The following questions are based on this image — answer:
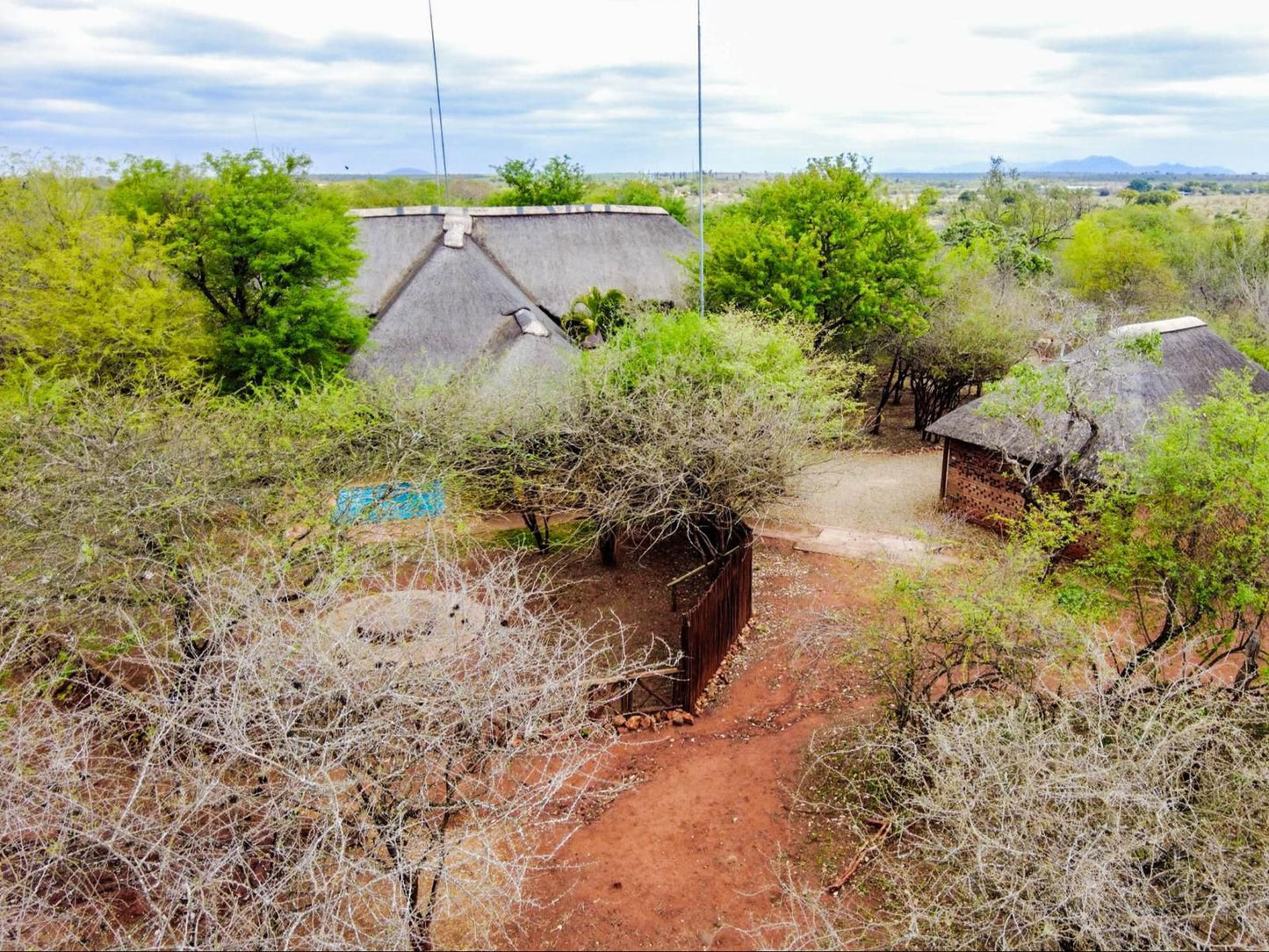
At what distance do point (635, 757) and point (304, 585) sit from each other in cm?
445

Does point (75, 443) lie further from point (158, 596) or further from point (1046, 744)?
point (1046, 744)

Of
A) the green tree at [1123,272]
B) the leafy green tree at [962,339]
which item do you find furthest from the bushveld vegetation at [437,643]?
the green tree at [1123,272]

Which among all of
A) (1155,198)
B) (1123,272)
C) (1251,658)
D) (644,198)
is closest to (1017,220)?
(1123,272)

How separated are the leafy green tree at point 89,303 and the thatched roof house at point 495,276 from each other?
3.90 metres

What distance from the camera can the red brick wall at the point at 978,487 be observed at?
577 inches

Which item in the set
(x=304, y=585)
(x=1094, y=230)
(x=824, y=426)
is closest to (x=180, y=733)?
(x=304, y=585)

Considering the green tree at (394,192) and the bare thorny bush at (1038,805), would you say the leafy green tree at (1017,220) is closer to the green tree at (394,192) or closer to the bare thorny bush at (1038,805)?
the bare thorny bush at (1038,805)

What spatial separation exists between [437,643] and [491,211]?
18.7m

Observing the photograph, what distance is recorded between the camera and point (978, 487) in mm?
15391

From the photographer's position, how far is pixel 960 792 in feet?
18.5

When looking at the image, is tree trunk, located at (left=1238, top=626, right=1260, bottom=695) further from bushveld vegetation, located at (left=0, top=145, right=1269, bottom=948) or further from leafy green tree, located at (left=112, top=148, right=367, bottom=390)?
leafy green tree, located at (left=112, top=148, right=367, bottom=390)

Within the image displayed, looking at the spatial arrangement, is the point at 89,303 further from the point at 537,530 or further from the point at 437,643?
the point at 437,643

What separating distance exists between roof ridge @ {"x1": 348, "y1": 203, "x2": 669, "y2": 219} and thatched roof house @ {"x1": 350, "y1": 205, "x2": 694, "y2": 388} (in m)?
0.03

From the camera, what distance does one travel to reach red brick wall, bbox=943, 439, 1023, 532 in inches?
577
